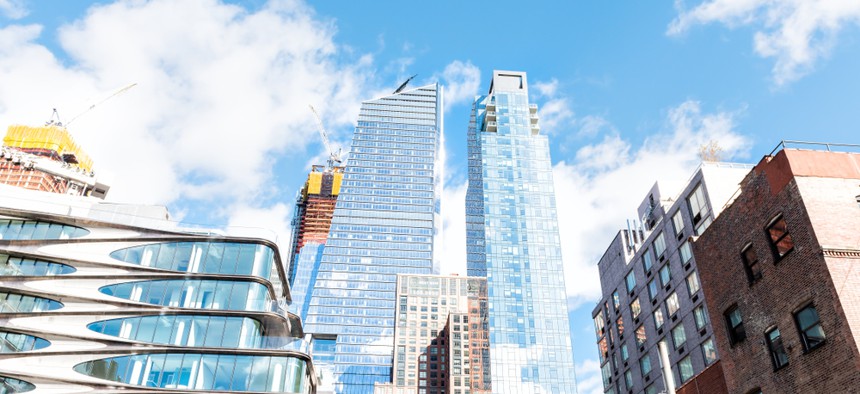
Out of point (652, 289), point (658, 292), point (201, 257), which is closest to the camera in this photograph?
point (658, 292)

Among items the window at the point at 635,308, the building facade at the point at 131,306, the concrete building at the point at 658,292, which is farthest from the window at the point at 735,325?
the building facade at the point at 131,306

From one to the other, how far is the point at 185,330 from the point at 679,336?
39.6 metres


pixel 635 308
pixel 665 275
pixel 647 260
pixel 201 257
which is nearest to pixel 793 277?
pixel 665 275

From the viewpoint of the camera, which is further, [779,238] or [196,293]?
[196,293]

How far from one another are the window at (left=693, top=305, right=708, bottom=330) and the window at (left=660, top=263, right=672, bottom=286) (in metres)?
4.88

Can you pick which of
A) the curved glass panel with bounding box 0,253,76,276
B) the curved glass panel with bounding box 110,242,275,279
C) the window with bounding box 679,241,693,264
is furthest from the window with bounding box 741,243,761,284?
the curved glass panel with bounding box 0,253,76,276

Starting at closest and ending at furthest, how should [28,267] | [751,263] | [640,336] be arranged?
[751,263], [28,267], [640,336]

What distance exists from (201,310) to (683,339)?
1528 inches

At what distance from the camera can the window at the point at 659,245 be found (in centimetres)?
5534

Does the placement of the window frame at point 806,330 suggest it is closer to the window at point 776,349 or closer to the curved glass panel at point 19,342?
the window at point 776,349

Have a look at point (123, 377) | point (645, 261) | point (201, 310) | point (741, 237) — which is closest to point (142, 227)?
point (201, 310)

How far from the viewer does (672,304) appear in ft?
172

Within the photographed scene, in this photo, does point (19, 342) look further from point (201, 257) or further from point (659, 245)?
point (659, 245)

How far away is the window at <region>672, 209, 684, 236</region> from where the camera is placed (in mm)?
52094
